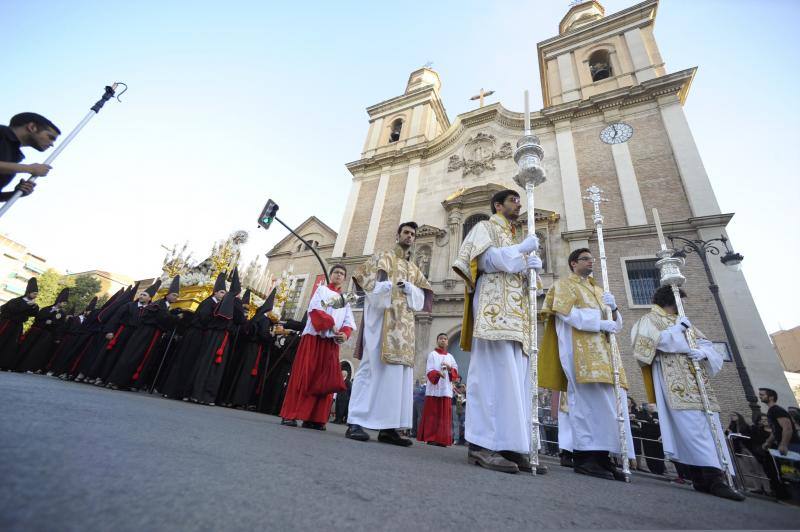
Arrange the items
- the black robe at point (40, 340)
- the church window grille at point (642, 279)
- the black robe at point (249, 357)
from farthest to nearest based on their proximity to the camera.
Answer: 1. the church window grille at point (642, 279)
2. the black robe at point (40, 340)
3. the black robe at point (249, 357)

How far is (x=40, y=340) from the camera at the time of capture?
9.03 m

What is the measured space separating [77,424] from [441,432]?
5.82 m

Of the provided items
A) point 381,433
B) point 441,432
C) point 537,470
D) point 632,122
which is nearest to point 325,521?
point 537,470

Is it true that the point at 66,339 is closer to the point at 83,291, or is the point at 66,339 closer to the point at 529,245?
the point at 529,245

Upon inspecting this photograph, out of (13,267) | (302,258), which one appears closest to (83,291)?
(13,267)

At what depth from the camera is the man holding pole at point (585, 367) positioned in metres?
3.36

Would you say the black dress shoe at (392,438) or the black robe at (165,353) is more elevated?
the black robe at (165,353)

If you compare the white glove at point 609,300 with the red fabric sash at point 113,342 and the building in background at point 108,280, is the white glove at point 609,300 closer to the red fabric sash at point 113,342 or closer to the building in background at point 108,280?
the red fabric sash at point 113,342

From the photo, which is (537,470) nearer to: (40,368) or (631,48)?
(40,368)

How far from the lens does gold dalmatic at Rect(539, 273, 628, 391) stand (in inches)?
138

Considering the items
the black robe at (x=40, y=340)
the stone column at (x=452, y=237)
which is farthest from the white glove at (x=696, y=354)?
the black robe at (x=40, y=340)

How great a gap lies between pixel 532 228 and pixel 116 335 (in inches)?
316

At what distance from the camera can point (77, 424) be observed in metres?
1.38

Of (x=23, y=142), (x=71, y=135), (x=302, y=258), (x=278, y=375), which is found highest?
(x=302, y=258)
